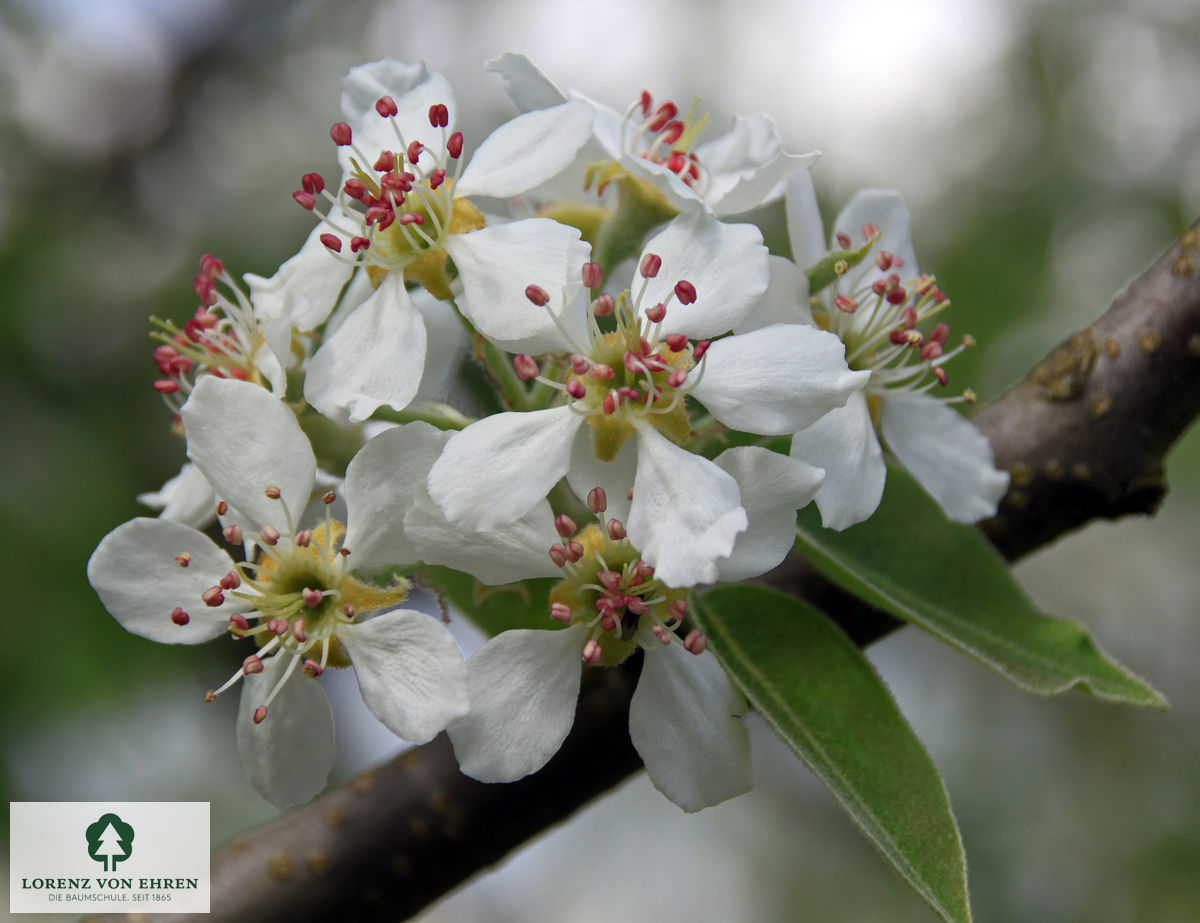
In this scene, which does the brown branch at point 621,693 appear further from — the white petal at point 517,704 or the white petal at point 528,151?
the white petal at point 528,151

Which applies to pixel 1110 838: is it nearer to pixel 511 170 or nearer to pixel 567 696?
pixel 567 696

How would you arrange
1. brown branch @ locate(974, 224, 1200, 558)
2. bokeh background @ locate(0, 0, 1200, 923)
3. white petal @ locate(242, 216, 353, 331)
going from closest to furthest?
white petal @ locate(242, 216, 353, 331) → brown branch @ locate(974, 224, 1200, 558) → bokeh background @ locate(0, 0, 1200, 923)

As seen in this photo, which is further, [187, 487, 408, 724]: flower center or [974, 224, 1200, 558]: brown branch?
[974, 224, 1200, 558]: brown branch

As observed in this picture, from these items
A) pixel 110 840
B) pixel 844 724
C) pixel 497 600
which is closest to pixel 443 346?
pixel 497 600

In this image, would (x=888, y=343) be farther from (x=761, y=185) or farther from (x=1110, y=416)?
(x=1110, y=416)

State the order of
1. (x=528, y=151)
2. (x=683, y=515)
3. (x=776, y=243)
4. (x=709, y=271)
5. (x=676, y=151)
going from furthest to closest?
(x=776, y=243)
(x=676, y=151)
(x=528, y=151)
(x=709, y=271)
(x=683, y=515)

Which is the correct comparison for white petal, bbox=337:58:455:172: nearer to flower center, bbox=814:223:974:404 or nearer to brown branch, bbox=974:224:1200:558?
flower center, bbox=814:223:974:404

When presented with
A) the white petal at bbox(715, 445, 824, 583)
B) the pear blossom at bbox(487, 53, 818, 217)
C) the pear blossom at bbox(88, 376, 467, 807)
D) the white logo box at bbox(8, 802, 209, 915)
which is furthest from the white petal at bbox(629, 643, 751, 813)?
the white logo box at bbox(8, 802, 209, 915)
